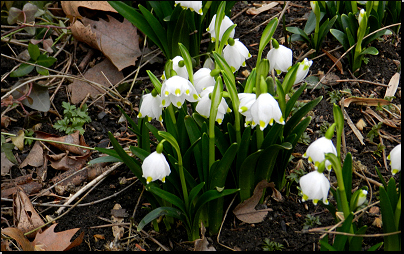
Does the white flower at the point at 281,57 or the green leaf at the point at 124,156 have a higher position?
the white flower at the point at 281,57

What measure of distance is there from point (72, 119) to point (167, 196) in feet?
3.27

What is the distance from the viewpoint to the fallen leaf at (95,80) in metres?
2.62

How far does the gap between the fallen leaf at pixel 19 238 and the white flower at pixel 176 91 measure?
2.80 ft

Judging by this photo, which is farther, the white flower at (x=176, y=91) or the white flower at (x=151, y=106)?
the white flower at (x=151, y=106)

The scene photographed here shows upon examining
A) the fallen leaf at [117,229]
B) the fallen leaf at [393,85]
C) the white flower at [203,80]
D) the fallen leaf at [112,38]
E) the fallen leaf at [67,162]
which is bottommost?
the fallen leaf at [117,229]

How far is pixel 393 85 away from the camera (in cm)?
249

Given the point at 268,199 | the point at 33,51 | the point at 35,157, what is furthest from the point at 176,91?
the point at 33,51

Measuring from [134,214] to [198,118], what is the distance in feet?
1.87

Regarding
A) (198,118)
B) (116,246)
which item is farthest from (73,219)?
(198,118)

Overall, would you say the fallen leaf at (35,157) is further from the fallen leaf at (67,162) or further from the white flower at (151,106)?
the white flower at (151,106)

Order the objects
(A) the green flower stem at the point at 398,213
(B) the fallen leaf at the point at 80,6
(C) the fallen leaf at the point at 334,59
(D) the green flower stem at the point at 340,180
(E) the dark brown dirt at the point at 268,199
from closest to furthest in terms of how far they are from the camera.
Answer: (D) the green flower stem at the point at 340,180 < (A) the green flower stem at the point at 398,213 < (E) the dark brown dirt at the point at 268,199 < (C) the fallen leaf at the point at 334,59 < (B) the fallen leaf at the point at 80,6

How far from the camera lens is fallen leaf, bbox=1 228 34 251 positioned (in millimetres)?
1822

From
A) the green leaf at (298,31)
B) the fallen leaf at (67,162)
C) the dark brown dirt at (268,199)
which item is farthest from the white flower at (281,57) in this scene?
the fallen leaf at (67,162)

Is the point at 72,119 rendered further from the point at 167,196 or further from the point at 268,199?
the point at 268,199
